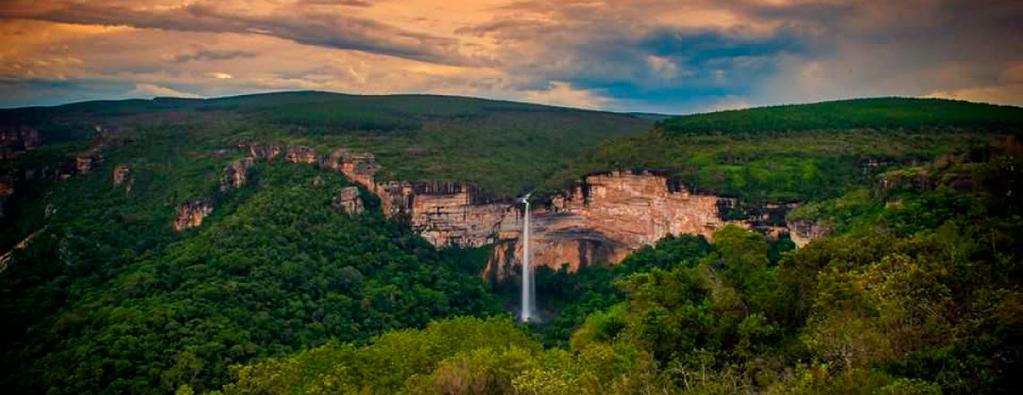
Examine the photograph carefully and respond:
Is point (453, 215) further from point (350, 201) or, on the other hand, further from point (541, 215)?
point (350, 201)

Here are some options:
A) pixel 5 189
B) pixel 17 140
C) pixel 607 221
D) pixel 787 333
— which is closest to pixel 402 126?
pixel 607 221

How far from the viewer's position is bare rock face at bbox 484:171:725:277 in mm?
59844

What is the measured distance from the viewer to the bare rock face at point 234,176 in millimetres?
66688

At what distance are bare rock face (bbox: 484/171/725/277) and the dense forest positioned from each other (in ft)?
4.61

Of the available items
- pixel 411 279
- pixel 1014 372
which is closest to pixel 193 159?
pixel 411 279

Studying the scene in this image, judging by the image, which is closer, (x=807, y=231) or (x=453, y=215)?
(x=807, y=231)

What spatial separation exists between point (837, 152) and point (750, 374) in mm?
41629

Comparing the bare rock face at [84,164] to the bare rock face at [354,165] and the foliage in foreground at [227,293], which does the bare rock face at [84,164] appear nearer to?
the foliage in foreground at [227,293]

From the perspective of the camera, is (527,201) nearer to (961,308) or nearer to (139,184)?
(139,184)

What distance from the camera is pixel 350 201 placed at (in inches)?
2554

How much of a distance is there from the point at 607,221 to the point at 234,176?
104 ft

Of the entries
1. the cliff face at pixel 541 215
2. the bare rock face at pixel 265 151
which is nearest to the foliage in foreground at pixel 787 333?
the cliff face at pixel 541 215

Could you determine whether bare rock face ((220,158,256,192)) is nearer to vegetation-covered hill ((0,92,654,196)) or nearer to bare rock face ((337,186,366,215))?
vegetation-covered hill ((0,92,654,196))

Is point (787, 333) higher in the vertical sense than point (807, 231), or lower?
lower
